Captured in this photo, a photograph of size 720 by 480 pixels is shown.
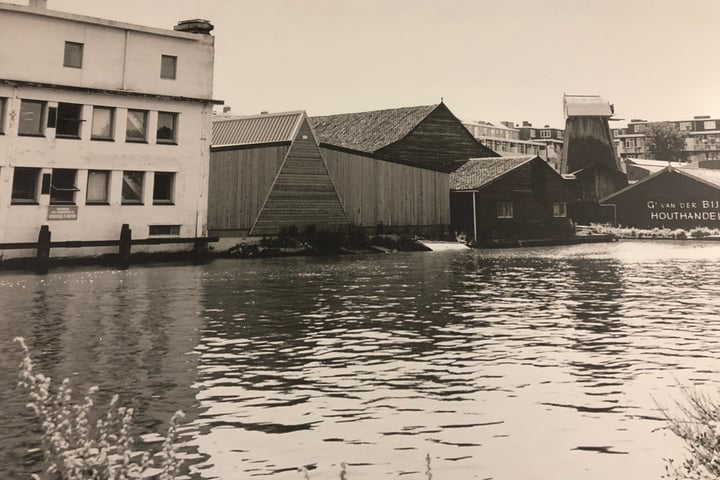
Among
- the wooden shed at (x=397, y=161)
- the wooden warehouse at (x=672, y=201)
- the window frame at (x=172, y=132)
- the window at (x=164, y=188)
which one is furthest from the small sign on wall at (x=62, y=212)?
the wooden warehouse at (x=672, y=201)

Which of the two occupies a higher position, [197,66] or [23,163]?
[197,66]

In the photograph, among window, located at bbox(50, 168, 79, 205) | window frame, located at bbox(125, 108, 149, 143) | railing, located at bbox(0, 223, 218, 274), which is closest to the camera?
railing, located at bbox(0, 223, 218, 274)

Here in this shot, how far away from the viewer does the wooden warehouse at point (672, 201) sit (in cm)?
4819

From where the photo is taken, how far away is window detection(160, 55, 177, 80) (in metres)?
30.3

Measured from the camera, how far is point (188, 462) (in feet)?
18.9

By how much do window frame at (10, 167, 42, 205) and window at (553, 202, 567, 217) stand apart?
34.2 metres

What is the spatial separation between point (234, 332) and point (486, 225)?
3308cm

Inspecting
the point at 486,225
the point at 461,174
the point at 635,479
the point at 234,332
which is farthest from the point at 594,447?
the point at 461,174

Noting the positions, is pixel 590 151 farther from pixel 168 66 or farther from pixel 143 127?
pixel 143 127

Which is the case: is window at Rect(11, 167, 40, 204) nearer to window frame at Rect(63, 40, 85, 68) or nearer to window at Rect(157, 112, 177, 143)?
window frame at Rect(63, 40, 85, 68)

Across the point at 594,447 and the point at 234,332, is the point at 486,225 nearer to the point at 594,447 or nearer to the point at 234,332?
the point at 234,332

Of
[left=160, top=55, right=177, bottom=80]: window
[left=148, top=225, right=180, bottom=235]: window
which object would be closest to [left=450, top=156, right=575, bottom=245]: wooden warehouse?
[left=148, top=225, right=180, bottom=235]: window

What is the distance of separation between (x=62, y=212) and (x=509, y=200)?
2842 cm

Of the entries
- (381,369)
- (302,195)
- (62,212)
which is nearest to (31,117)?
(62,212)
